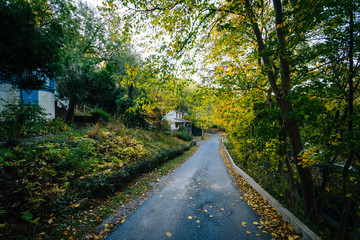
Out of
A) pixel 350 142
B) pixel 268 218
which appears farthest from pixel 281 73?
pixel 268 218

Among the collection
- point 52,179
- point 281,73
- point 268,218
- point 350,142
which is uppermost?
point 281,73

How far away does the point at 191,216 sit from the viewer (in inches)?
150

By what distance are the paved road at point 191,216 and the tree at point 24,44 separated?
4.27 meters

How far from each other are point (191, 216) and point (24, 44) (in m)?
5.54

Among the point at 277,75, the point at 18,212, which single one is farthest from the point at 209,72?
the point at 18,212

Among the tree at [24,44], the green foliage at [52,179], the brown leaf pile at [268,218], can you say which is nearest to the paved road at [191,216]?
the brown leaf pile at [268,218]

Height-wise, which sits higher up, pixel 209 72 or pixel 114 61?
pixel 114 61

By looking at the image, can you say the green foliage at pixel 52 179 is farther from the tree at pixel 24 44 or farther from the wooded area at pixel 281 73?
the tree at pixel 24 44

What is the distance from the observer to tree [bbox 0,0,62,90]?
2.73 meters

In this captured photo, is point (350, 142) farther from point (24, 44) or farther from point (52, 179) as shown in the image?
point (52, 179)

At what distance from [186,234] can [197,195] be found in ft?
6.81

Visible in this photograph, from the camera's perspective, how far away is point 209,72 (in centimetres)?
663

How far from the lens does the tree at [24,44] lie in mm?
2729

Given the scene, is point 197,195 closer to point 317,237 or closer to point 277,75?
point 317,237
